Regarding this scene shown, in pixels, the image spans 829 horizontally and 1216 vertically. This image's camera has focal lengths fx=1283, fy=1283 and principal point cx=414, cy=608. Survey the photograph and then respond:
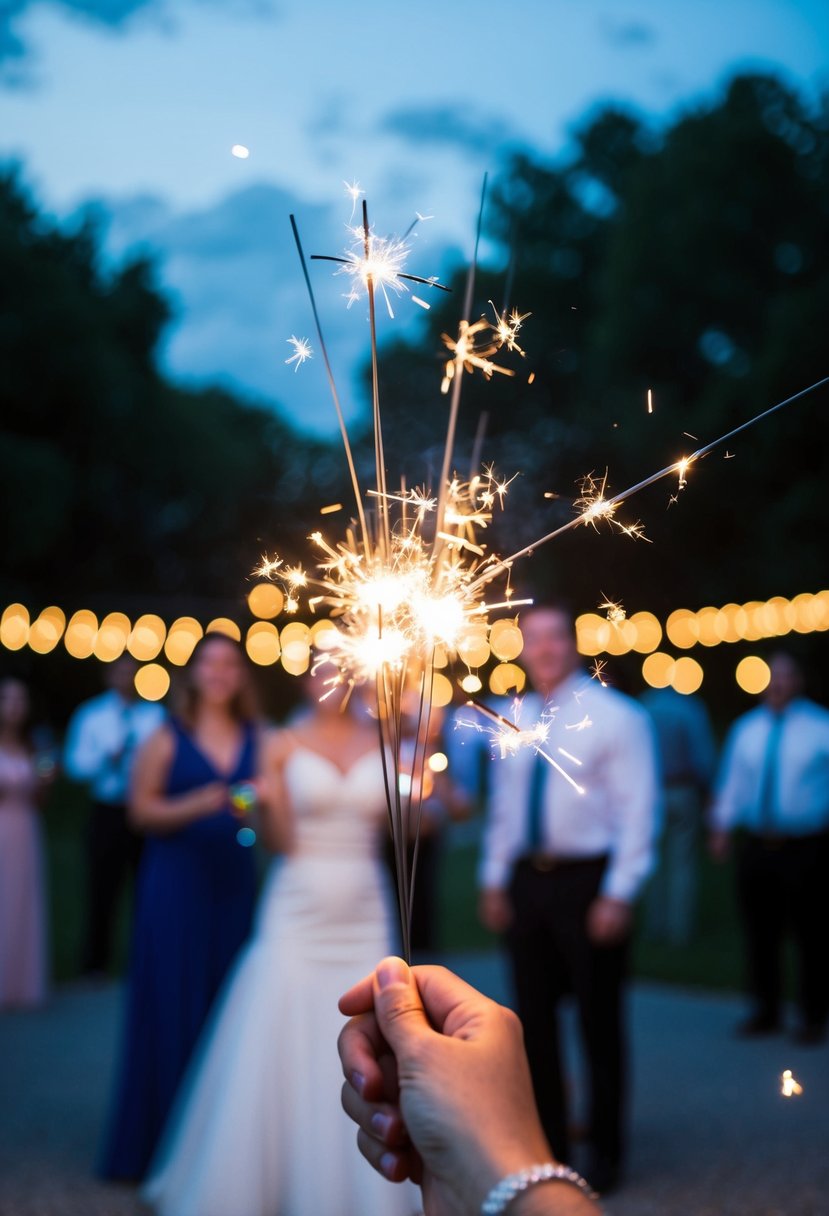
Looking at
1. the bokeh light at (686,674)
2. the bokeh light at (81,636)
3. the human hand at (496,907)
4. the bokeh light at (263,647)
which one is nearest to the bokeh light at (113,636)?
the bokeh light at (81,636)

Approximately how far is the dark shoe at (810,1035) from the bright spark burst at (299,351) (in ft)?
20.3

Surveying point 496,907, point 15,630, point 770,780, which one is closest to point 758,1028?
point 770,780

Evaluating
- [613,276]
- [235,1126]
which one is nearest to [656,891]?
[235,1126]

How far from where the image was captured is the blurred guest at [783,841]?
22.9ft

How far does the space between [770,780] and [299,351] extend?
583 centimetres

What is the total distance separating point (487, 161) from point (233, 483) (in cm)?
2528

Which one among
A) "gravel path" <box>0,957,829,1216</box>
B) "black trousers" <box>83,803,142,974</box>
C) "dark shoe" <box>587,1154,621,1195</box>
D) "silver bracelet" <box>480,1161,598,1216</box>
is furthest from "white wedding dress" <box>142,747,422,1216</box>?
"black trousers" <box>83,803,142,974</box>

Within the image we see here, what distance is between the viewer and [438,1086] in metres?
1.28

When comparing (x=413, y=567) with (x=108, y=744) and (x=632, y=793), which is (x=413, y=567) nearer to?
(x=632, y=793)

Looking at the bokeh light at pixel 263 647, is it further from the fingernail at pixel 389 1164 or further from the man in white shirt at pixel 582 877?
the fingernail at pixel 389 1164

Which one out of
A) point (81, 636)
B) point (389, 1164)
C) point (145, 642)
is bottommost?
point (389, 1164)

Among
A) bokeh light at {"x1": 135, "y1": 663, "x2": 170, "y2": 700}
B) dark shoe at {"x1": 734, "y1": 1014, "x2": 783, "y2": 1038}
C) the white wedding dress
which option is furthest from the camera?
bokeh light at {"x1": 135, "y1": 663, "x2": 170, "y2": 700}

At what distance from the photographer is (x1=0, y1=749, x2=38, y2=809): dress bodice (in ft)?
27.4

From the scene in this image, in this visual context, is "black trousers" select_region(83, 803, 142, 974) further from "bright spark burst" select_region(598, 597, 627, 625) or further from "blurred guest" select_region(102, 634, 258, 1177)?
"bright spark burst" select_region(598, 597, 627, 625)
